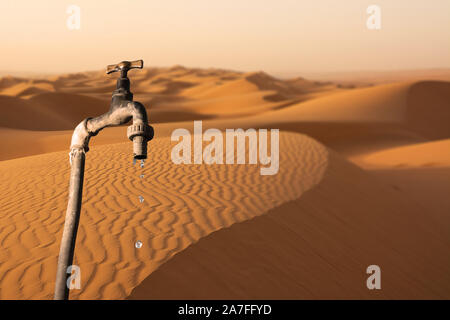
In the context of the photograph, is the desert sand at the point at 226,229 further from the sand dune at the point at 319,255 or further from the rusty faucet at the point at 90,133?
the rusty faucet at the point at 90,133

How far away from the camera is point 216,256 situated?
5.06 metres

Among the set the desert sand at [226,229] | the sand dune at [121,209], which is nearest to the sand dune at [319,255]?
the desert sand at [226,229]

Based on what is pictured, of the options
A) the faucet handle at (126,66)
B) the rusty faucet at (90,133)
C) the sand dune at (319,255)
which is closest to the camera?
the rusty faucet at (90,133)

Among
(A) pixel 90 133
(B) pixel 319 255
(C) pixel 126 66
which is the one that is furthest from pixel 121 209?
(C) pixel 126 66

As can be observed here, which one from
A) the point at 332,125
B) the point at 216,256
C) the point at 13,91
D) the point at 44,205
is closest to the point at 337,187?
the point at 216,256

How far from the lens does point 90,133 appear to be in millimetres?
3354

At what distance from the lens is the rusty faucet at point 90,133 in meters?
3.01

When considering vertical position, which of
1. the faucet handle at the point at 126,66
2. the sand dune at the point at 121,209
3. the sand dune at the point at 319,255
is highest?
the faucet handle at the point at 126,66

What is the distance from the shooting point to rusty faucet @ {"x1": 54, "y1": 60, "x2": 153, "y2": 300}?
118 inches

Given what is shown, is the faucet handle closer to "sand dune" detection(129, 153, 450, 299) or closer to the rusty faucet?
the rusty faucet

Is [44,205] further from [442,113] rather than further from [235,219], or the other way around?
[442,113]

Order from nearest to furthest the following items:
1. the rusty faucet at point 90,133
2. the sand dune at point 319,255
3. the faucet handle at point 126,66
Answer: the rusty faucet at point 90,133
the faucet handle at point 126,66
the sand dune at point 319,255

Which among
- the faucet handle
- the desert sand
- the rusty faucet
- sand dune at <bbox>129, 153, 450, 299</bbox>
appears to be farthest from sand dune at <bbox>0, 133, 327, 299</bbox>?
the faucet handle

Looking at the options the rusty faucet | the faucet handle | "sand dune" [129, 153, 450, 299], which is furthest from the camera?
"sand dune" [129, 153, 450, 299]
